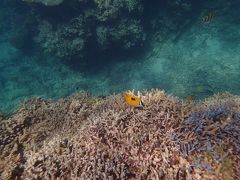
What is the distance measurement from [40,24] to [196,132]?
1257 centimetres

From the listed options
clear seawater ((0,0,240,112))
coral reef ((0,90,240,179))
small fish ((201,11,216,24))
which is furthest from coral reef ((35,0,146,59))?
coral reef ((0,90,240,179))

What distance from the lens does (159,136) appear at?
347 centimetres

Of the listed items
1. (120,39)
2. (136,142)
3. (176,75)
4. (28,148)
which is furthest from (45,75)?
(136,142)

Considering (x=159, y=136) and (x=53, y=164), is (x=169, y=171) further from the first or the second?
Answer: (x=53, y=164)

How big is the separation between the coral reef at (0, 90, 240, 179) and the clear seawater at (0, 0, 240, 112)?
20.3 feet

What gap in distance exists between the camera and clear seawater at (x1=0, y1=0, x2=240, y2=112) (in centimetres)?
1043

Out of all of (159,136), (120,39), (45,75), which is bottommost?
(45,75)

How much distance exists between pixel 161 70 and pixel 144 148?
8.40m

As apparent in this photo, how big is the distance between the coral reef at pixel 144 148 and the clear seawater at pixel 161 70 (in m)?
6.18

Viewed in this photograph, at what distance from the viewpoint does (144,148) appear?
3.38 meters

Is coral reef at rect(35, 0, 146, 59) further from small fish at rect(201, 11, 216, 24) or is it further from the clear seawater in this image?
small fish at rect(201, 11, 216, 24)

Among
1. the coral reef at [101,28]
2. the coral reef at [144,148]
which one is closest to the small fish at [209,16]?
the coral reef at [144,148]

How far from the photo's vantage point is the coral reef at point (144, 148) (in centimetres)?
319

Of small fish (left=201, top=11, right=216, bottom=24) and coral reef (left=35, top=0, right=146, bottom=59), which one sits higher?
small fish (left=201, top=11, right=216, bottom=24)
